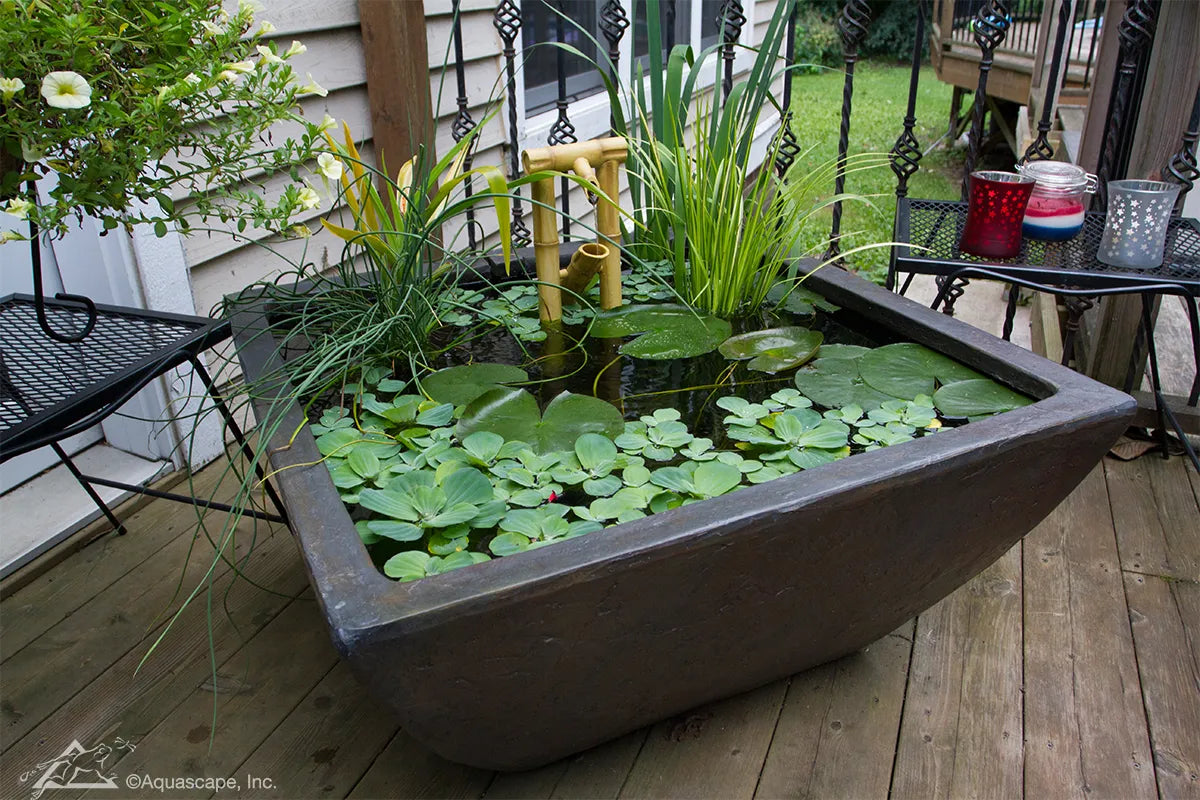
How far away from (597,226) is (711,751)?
793mm

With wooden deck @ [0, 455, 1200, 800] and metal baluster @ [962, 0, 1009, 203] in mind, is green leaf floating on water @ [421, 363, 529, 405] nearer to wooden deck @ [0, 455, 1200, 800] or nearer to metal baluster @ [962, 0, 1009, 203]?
wooden deck @ [0, 455, 1200, 800]

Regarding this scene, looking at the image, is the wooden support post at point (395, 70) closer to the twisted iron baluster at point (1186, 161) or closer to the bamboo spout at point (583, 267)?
the bamboo spout at point (583, 267)

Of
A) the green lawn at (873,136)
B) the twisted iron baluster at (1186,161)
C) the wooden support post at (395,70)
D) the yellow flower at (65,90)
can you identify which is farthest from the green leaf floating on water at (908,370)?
the green lawn at (873,136)

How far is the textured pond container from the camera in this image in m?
0.76

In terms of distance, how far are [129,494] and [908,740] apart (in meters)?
1.54

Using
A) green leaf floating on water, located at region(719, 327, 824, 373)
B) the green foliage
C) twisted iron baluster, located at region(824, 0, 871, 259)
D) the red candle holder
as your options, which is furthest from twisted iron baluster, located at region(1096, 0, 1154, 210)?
the green foliage

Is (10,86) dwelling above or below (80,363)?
above

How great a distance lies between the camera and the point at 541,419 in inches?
45.5

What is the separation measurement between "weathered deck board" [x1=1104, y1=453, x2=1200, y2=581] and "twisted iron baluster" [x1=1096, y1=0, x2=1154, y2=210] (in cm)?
61

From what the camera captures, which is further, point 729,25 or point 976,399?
point 729,25

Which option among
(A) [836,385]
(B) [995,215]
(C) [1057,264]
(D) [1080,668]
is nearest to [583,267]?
(A) [836,385]

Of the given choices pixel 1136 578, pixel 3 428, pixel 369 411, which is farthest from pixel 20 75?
pixel 1136 578

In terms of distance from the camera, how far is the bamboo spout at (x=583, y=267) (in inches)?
53.6

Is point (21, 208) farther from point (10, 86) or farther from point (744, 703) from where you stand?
point (744, 703)
